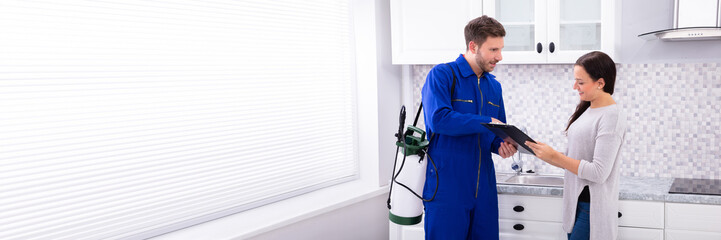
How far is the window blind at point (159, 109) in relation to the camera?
1.98 meters

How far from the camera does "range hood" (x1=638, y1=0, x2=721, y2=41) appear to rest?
257 centimetres

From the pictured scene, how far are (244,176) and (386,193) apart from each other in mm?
Result: 983

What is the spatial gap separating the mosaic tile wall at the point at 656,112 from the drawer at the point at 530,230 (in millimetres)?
585

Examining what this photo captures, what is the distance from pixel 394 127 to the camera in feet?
11.2

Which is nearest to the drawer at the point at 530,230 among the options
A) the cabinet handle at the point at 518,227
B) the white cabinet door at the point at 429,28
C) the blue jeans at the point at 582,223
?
the cabinet handle at the point at 518,227

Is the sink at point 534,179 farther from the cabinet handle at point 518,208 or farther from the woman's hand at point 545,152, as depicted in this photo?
the woman's hand at point 545,152

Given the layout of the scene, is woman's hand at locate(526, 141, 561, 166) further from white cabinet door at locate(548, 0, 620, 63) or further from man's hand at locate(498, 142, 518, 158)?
white cabinet door at locate(548, 0, 620, 63)

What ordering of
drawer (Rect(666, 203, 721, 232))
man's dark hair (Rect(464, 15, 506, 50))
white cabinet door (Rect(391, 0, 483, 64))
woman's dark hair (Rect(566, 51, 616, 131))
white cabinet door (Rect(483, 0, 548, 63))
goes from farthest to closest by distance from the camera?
white cabinet door (Rect(391, 0, 483, 64)) → white cabinet door (Rect(483, 0, 548, 63)) → drawer (Rect(666, 203, 721, 232)) → man's dark hair (Rect(464, 15, 506, 50)) → woman's dark hair (Rect(566, 51, 616, 131))

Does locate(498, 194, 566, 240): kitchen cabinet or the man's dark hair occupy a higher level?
the man's dark hair

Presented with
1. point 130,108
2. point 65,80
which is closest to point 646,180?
point 130,108

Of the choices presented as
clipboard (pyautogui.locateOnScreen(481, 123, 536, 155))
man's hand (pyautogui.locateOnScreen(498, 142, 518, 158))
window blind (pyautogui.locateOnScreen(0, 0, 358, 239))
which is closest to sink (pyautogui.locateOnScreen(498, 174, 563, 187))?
man's hand (pyautogui.locateOnScreen(498, 142, 518, 158))

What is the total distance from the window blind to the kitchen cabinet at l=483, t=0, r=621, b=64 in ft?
3.21

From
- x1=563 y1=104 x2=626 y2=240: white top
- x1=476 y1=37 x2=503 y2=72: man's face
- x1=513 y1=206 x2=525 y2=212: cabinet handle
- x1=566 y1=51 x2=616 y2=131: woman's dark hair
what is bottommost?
x1=513 y1=206 x2=525 y2=212: cabinet handle

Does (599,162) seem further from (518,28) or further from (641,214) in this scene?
(518,28)
